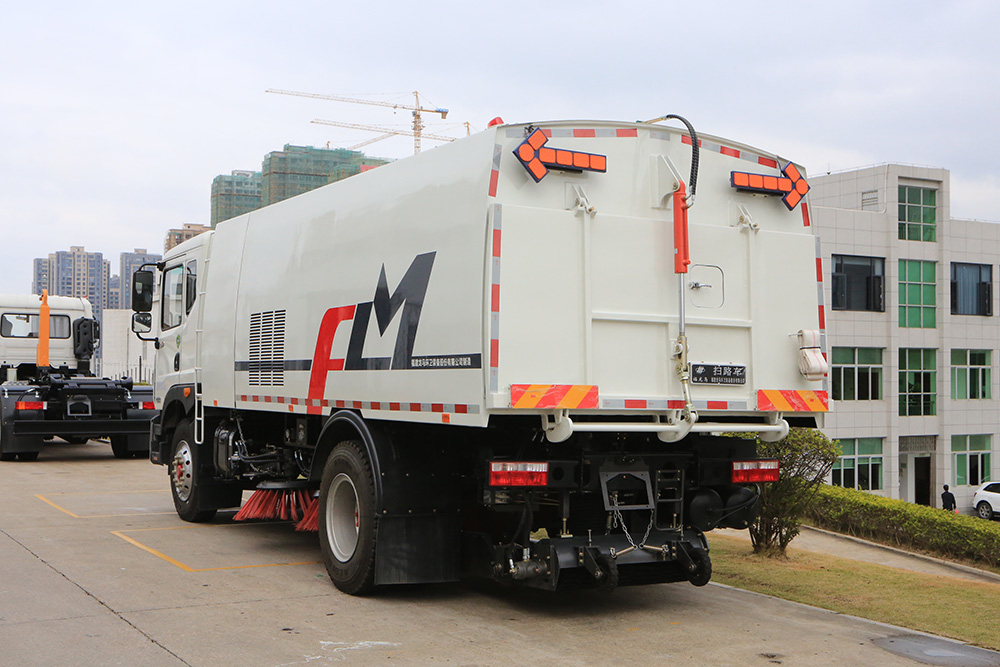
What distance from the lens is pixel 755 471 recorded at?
308 inches

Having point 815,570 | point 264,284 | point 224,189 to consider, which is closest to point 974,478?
point 224,189

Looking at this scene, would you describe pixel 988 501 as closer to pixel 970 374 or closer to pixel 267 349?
pixel 970 374

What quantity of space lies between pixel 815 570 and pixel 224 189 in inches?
1862

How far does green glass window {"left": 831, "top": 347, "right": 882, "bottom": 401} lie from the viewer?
142 feet

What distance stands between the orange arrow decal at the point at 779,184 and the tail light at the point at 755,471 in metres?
1.94

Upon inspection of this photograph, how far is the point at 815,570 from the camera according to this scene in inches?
394

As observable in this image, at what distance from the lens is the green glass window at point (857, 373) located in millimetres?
43219

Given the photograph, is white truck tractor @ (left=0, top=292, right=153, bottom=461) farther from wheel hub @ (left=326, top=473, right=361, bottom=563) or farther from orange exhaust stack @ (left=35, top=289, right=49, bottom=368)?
wheel hub @ (left=326, top=473, right=361, bottom=563)

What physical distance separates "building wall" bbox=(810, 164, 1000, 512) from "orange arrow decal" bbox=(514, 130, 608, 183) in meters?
36.1

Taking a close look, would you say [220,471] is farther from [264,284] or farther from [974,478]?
[974,478]

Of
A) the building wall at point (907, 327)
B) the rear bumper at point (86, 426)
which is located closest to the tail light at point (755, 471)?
the rear bumper at point (86, 426)

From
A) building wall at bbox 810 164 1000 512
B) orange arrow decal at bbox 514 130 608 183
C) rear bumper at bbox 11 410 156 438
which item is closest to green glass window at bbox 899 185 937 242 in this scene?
building wall at bbox 810 164 1000 512

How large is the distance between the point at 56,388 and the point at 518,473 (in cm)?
1494

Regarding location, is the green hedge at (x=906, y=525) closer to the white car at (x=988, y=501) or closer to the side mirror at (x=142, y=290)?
the side mirror at (x=142, y=290)
